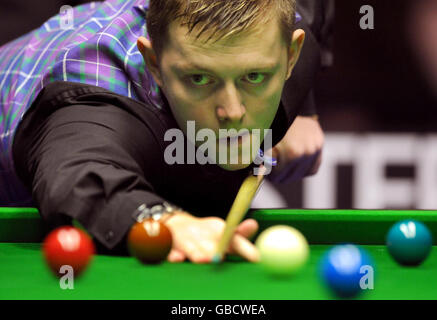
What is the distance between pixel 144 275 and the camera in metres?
1.80

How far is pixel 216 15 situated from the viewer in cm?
223

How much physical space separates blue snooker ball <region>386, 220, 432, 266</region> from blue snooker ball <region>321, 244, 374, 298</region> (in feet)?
0.99

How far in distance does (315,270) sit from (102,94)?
102 centimetres

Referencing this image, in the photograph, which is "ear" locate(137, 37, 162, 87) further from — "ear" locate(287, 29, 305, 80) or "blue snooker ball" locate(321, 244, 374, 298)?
"blue snooker ball" locate(321, 244, 374, 298)

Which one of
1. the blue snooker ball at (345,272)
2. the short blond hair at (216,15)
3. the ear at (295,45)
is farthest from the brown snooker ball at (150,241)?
the ear at (295,45)

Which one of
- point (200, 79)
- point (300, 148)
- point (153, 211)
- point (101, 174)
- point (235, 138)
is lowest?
point (153, 211)

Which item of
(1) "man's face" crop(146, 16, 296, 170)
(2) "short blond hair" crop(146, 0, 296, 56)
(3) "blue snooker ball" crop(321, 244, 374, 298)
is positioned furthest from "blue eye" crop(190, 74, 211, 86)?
(3) "blue snooker ball" crop(321, 244, 374, 298)

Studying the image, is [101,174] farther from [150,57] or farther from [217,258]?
[150,57]

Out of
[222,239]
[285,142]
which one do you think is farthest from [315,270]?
[285,142]

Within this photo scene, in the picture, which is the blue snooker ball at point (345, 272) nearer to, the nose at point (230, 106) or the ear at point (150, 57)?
the nose at point (230, 106)

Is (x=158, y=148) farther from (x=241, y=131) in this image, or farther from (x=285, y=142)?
(x=285, y=142)

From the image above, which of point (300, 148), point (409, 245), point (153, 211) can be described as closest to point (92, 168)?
point (153, 211)

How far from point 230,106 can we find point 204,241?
1.43 ft
